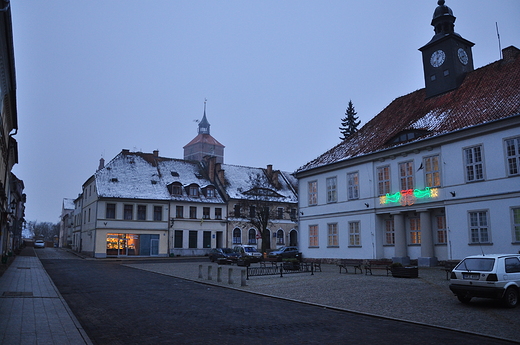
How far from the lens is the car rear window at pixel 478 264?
12.5 m

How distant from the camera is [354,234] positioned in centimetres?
3123

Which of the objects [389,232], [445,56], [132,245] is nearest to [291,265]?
[389,232]

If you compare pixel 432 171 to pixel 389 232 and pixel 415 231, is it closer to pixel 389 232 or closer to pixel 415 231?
pixel 415 231

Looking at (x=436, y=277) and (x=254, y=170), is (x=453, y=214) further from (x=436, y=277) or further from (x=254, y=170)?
(x=254, y=170)

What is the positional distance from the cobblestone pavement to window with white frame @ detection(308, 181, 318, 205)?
14.2 meters

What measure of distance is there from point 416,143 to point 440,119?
2364 mm

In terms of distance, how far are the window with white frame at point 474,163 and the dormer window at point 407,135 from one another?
318cm

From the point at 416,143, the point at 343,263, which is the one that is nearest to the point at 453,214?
the point at 416,143

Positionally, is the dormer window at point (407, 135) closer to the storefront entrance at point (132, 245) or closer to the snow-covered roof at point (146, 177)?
the snow-covered roof at point (146, 177)

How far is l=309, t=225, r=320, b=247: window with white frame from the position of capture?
34.8 meters

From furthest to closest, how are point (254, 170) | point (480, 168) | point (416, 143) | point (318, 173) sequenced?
1. point (254, 170)
2. point (318, 173)
3. point (416, 143)
4. point (480, 168)

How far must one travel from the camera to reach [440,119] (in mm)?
27078

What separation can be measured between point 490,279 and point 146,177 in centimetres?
4582

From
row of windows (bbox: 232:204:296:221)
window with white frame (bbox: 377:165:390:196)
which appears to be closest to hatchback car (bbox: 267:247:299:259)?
window with white frame (bbox: 377:165:390:196)
